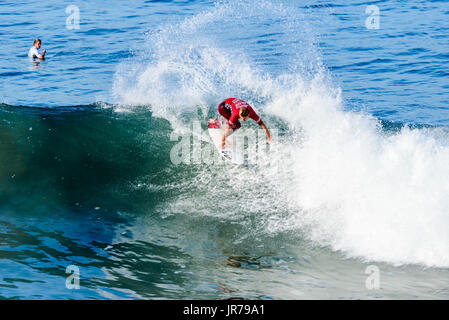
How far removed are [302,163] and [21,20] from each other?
72.4 ft

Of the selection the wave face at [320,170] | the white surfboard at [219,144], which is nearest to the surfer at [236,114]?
the white surfboard at [219,144]

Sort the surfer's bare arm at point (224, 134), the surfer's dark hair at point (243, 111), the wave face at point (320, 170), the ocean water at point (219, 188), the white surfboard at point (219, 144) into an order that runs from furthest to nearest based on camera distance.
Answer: the white surfboard at point (219, 144) → the surfer's bare arm at point (224, 134) → the surfer's dark hair at point (243, 111) → the wave face at point (320, 170) → the ocean water at point (219, 188)

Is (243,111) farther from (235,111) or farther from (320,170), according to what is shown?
(320,170)

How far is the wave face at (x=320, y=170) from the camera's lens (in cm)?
947

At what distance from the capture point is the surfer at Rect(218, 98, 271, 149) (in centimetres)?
1077

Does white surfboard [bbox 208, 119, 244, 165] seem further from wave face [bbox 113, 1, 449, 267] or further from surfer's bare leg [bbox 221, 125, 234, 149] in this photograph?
wave face [bbox 113, 1, 449, 267]

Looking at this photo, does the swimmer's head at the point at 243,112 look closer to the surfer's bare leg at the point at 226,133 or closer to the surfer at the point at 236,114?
the surfer at the point at 236,114

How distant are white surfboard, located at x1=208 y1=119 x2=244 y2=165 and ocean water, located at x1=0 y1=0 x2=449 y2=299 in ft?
0.54

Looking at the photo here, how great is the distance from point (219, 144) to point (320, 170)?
2.20 metres

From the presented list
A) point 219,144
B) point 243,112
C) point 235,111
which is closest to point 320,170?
point 243,112

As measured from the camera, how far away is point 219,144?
1187cm

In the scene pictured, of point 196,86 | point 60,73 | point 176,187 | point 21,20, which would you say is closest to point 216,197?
point 176,187

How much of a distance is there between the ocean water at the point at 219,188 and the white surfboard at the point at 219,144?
0.54 ft

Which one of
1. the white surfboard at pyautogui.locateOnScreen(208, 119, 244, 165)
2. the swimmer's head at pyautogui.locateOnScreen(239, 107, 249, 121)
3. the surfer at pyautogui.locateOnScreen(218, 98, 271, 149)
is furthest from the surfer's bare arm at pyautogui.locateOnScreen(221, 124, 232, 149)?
the swimmer's head at pyautogui.locateOnScreen(239, 107, 249, 121)
